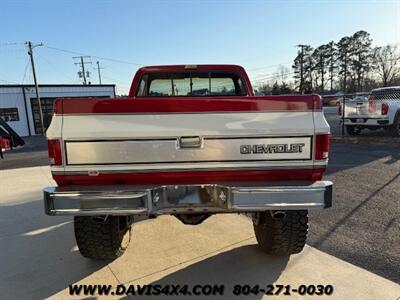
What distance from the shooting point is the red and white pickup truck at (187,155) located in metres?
2.45

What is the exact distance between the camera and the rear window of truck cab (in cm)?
465

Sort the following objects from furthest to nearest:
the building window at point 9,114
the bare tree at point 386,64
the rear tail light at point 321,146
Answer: the bare tree at point 386,64, the building window at point 9,114, the rear tail light at point 321,146

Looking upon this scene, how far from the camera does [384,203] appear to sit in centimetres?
491

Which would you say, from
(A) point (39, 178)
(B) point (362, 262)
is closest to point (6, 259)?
(B) point (362, 262)

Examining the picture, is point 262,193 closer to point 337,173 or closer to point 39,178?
point 337,173

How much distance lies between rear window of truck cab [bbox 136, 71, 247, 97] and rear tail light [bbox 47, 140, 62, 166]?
7.29 ft

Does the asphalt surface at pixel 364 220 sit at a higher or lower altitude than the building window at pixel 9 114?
lower

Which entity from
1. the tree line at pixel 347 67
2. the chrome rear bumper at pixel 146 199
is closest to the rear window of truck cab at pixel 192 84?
the chrome rear bumper at pixel 146 199

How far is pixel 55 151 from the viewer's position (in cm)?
252

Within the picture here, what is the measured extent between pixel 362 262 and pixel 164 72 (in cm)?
343

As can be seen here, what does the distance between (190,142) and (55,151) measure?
108cm

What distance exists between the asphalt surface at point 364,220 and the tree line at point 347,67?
2041 inches

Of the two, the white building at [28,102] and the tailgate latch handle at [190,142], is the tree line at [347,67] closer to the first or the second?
the white building at [28,102]

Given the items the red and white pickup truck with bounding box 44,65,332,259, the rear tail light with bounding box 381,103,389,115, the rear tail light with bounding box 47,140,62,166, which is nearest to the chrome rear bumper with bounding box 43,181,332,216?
the red and white pickup truck with bounding box 44,65,332,259
